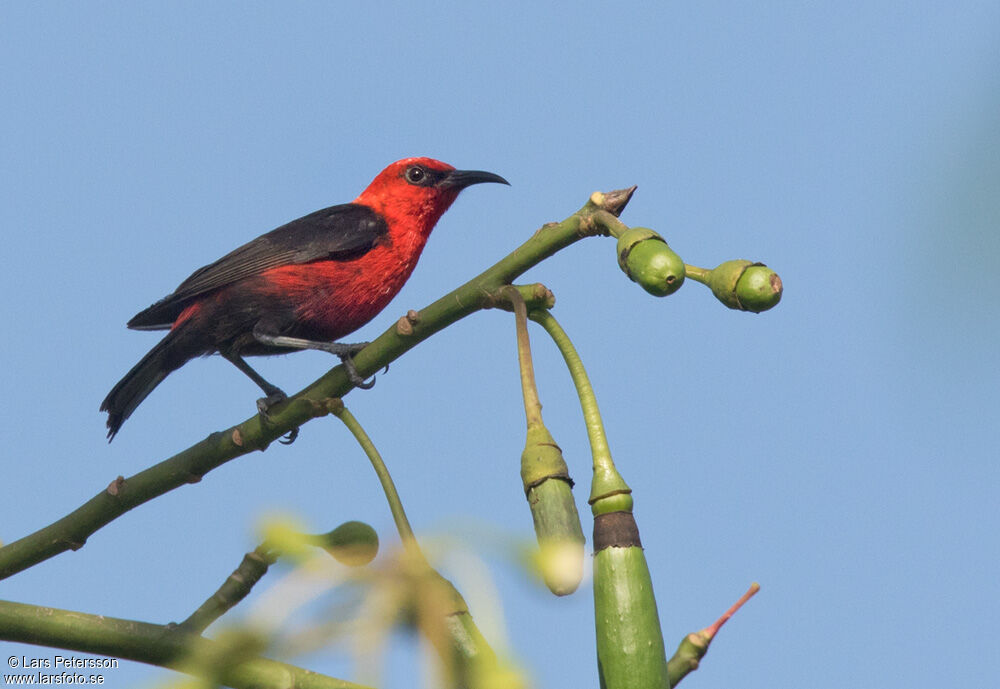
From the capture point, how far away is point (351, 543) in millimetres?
1942

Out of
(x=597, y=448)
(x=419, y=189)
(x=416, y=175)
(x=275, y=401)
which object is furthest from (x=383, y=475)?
(x=416, y=175)

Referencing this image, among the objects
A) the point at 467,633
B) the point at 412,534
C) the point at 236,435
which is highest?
the point at 236,435

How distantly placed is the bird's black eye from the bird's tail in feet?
5.06

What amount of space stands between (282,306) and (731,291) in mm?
3827

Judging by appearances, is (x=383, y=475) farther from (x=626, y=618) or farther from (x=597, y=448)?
(x=626, y=618)

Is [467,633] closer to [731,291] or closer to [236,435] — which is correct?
[731,291]

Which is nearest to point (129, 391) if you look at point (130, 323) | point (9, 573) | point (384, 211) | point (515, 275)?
point (130, 323)

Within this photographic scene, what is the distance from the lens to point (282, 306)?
5453 mm

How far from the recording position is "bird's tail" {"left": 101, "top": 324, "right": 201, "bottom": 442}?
17.6 feet

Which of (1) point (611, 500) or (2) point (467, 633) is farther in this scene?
(1) point (611, 500)

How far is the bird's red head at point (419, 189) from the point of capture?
20.2 feet

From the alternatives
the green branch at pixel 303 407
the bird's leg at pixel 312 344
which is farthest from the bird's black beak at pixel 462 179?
the green branch at pixel 303 407

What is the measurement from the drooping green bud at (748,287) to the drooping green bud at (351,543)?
0.70 meters

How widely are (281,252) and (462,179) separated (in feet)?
4.05
